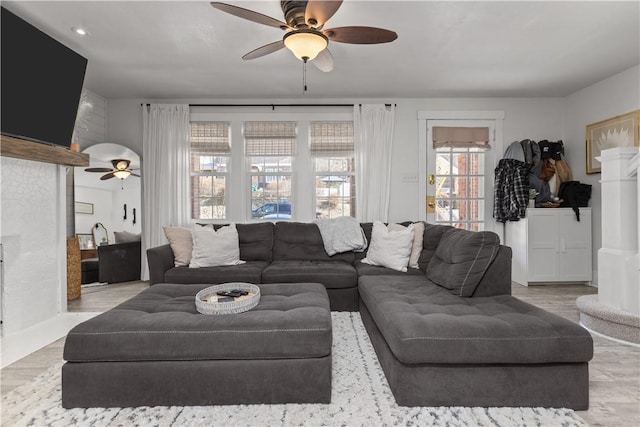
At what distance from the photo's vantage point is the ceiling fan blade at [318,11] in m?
2.00

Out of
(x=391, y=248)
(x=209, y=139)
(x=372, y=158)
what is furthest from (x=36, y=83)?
(x=372, y=158)

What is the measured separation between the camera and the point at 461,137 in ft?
16.0

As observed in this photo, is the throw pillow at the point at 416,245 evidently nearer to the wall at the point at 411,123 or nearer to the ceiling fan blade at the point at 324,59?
the wall at the point at 411,123

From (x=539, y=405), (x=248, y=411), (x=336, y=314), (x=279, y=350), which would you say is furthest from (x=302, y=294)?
(x=539, y=405)

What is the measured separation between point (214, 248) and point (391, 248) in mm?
1763

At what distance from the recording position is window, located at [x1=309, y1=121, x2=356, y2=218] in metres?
4.84

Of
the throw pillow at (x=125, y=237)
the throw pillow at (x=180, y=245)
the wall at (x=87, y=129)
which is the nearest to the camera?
the throw pillow at (x=180, y=245)

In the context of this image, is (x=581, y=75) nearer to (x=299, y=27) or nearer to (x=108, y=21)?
(x=299, y=27)

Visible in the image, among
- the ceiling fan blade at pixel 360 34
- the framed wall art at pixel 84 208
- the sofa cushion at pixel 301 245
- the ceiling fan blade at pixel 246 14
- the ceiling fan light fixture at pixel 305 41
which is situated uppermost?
the ceiling fan blade at pixel 246 14

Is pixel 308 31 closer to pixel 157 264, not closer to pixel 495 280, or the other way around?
pixel 495 280

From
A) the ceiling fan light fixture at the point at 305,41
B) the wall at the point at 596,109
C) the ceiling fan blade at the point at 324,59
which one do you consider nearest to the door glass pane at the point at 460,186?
the wall at the point at 596,109

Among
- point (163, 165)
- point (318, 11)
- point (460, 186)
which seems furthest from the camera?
point (460, 186)

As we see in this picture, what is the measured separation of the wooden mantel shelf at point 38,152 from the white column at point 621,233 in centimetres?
471

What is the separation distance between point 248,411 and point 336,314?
5.23ft
